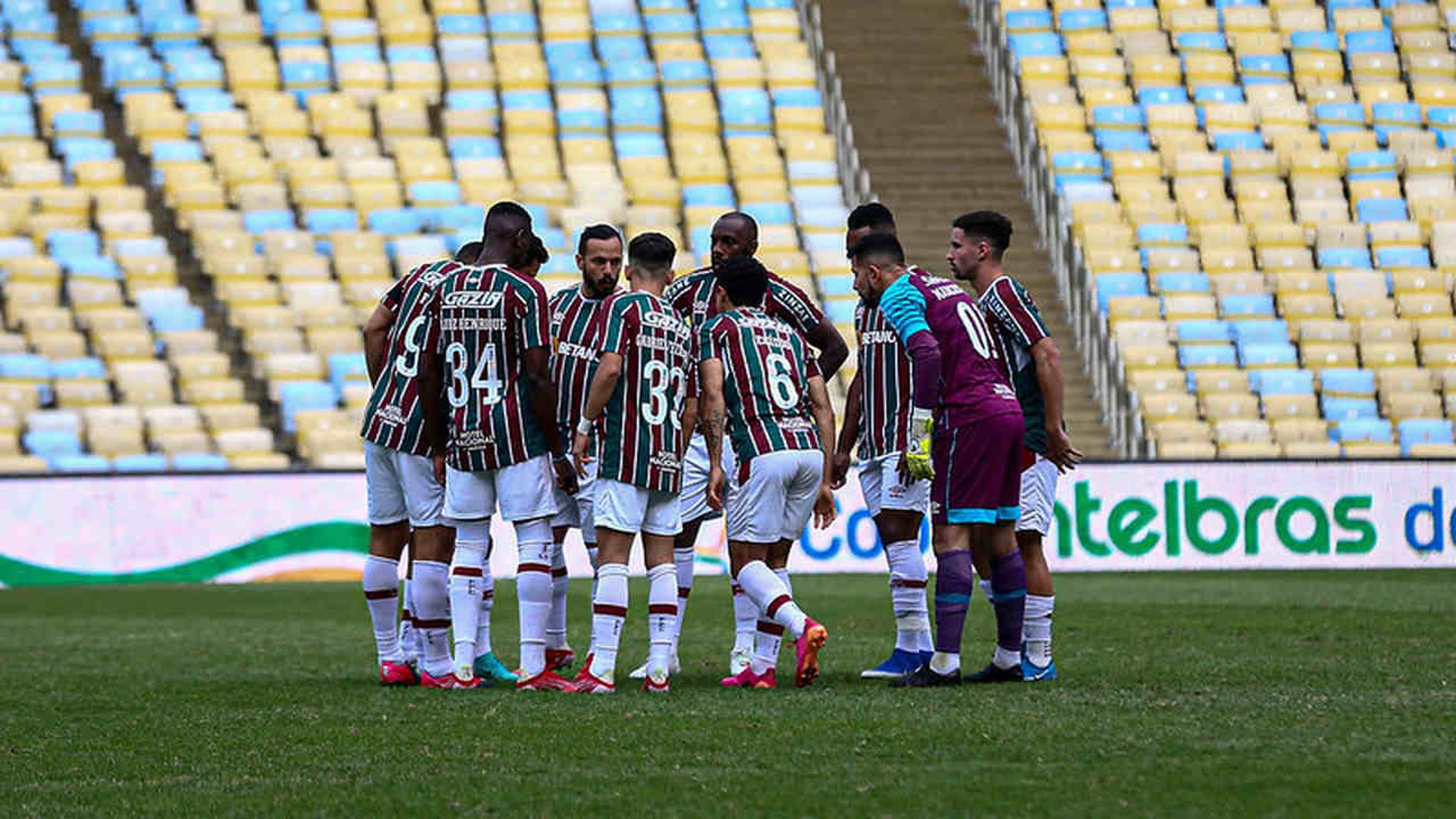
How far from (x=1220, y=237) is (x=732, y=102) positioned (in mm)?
5651

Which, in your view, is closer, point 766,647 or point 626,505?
point 626,505

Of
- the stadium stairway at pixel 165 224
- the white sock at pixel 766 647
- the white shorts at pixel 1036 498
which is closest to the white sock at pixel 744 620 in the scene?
the white sock at pixel 766 647

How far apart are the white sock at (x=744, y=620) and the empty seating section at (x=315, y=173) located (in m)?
11.1

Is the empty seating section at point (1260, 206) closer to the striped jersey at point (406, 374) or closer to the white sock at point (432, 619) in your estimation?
the white sock at point (432, 619)

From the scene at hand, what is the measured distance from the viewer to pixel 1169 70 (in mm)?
25984

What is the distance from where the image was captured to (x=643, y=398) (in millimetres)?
8836

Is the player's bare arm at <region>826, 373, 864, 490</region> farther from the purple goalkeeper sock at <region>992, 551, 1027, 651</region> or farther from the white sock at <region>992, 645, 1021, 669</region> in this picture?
the white sock at <region>992, 645, 1021, 669</region>

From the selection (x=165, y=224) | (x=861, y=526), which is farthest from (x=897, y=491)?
(x=165, y=224)

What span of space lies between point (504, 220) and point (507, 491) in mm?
1077

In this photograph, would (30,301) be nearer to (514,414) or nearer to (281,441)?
(281,441)

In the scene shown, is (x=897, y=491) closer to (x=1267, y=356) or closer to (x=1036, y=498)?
(x=1036, y=498)

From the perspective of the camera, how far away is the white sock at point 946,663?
8984 mm

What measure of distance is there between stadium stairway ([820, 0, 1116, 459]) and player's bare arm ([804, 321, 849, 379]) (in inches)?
480

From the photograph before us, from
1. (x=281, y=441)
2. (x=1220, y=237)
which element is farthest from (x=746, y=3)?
(x=281, y=441)
